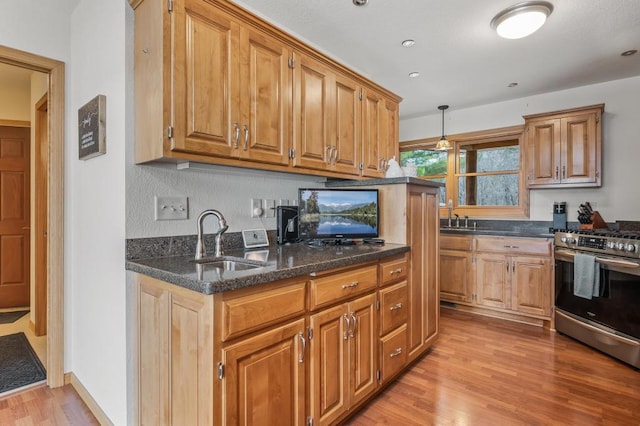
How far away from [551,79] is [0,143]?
19.7 feet

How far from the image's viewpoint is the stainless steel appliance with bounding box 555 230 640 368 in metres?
2.52

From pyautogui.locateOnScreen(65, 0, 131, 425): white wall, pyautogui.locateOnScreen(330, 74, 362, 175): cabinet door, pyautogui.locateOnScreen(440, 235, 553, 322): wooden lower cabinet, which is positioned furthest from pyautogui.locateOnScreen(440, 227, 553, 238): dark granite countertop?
pyautogui.locateOnScreen(65, 0, 131, 425): white wall

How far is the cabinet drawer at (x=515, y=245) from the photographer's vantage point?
131 inches

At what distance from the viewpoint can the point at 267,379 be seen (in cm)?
140

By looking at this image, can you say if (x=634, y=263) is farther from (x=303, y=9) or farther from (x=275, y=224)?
(x=303, y=9)

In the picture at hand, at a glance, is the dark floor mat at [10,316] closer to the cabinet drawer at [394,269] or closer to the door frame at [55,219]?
the door frame at [55,219]

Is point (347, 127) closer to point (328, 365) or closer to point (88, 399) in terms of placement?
point (328, 365)

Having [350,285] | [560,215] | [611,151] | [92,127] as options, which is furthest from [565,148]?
[92,127]

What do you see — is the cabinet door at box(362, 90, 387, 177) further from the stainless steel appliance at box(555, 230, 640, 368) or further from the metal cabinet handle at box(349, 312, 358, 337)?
the stainless steel appliance at box(555, 230, 640, 368)

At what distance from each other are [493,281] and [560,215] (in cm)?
100

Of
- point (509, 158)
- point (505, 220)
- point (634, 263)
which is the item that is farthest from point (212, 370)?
point (509, 158)

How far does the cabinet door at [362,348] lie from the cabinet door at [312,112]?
0.93 metres

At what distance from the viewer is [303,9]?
2.21m

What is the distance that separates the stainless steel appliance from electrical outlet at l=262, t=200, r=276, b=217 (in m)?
2.64
